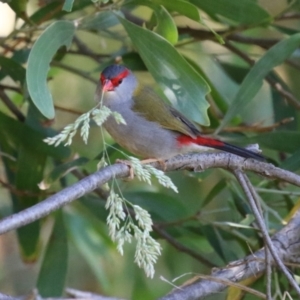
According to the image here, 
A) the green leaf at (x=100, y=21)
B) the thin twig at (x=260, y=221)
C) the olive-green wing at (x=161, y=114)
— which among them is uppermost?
the green leaf at (x=100, y=21)

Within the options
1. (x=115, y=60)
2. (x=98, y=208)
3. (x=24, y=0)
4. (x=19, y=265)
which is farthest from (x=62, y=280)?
(x=19, y=265)

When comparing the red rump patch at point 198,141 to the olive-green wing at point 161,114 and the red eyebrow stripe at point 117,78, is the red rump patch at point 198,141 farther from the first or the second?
the red eyebrow stripe at point 117,78

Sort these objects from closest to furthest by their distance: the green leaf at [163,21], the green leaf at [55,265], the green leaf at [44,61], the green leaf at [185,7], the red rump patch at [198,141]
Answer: the green leaf at [44,61]
the green leaf at [185,7]
the green leaf at [163,21]
the red rump patch at [198,141]
the green leaf at [55,265]

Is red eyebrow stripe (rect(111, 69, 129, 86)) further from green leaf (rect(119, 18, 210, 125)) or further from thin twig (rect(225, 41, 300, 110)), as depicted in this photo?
thin twig (rect(225, 41, 300, 110))

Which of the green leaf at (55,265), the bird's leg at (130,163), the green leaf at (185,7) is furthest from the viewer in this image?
the green leaf at (55,265)

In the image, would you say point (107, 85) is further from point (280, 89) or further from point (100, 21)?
point (280, 89)

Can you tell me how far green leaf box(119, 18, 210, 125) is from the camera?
2354mm

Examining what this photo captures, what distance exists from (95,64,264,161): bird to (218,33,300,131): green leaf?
0.16 meters

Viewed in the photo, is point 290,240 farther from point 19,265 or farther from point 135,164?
point 19,265

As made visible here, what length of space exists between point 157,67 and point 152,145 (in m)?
0.29

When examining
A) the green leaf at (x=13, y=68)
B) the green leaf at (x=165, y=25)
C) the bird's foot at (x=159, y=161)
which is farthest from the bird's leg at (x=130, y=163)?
the green leaf at (x=13, y=68)

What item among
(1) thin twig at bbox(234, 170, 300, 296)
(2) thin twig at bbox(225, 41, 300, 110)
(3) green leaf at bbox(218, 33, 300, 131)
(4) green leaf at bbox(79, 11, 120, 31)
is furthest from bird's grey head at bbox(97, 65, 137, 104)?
(1) thin twig at bbox(234, 170, 300, 296)

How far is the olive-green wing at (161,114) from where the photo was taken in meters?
2.62

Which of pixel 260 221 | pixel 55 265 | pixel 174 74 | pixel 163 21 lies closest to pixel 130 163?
pixel 260 221
